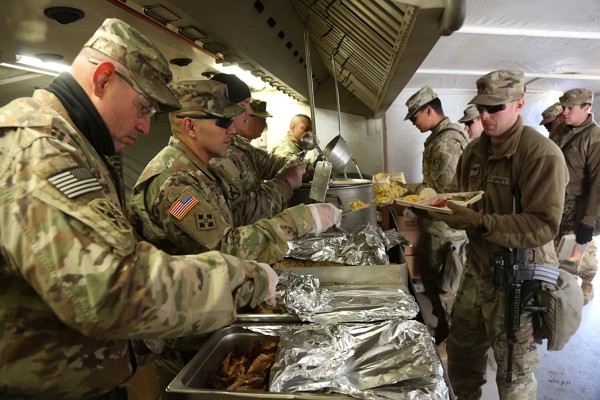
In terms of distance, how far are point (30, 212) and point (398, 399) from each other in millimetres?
818

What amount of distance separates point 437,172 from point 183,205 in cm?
215

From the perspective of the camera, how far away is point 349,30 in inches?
86.6

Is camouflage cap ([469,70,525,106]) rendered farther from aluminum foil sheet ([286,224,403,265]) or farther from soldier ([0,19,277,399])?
soldier ([0,19,277,399])

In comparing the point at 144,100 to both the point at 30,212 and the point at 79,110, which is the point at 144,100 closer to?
the point at 79,110

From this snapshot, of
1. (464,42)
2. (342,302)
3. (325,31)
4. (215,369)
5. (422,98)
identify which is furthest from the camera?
(464,42)

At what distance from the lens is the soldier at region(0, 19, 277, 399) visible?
58cm

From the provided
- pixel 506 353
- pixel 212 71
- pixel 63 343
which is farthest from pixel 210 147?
pixel 506 353

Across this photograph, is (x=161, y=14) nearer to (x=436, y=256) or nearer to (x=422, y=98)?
(x=422, y=98)

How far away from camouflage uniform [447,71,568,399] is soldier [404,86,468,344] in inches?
30.5

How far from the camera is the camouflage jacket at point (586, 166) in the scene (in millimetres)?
3041

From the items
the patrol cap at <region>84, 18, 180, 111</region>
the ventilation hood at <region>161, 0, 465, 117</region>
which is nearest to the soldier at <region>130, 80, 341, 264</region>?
the ventilation hood at <region>161, 0, 465, 117</region>

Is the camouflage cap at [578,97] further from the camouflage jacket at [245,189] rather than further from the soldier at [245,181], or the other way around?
the camouflage jacket at [245,189]

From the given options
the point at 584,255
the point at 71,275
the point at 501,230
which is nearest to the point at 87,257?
the point at 71,275

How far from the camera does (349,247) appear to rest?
67.6 inches
